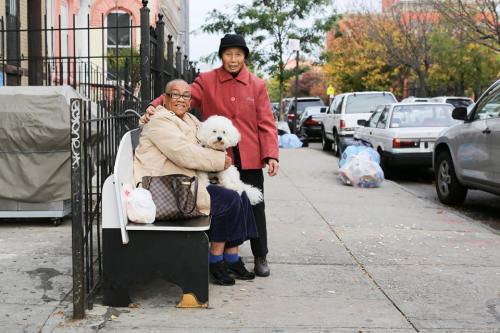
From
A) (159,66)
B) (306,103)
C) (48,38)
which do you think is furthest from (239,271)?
(306,103)

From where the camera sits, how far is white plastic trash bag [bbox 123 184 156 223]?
454 centimetres

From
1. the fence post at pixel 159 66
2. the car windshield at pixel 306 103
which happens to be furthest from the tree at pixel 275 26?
the fence post at pixel 159 66

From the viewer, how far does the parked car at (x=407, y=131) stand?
41.2ft

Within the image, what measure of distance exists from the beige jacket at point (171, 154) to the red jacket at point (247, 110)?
536 mm

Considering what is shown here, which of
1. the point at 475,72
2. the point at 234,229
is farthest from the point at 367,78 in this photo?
the point at 234,229

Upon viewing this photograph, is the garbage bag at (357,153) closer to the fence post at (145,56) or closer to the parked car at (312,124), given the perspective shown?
the fence post at (145,56)

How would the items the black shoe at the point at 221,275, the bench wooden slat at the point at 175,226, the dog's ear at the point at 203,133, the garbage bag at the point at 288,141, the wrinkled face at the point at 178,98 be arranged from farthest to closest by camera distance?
the garbage bag at the point at 288,141, the black shoe at the point at 221,275, the wrinkled face at the point at 178,98, the dog's ear at the point at 203,133, the bench wooden slat at the point at 175,226

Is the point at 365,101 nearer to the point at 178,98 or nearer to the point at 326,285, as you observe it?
the point at 326,285

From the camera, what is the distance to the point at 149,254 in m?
4.57

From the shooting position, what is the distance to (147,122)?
5.03 m

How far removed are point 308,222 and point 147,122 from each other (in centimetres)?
346

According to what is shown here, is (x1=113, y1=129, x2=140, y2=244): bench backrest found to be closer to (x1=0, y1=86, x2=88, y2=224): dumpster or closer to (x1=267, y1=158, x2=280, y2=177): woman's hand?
(x1=267, y1=158, x2=280, y2=177): woman's hand

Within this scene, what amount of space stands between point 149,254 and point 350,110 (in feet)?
48.2

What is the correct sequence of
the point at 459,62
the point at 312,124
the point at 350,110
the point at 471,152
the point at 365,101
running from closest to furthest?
1. the point at 471,152
2. the point at 350,110
3. the point at 365,101
4. the point at 312,124
5. the point at 459,62
